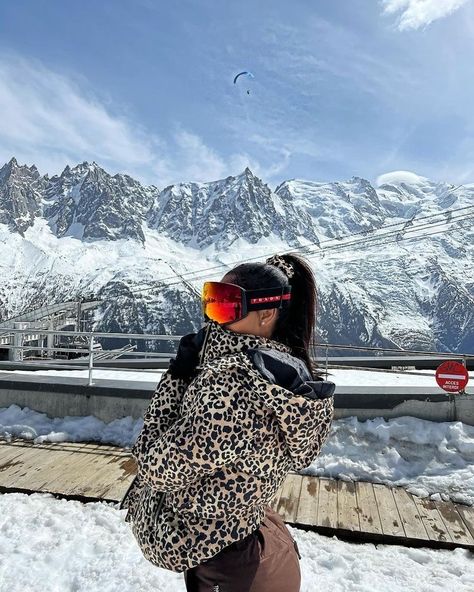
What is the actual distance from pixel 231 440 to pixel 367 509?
374 cm

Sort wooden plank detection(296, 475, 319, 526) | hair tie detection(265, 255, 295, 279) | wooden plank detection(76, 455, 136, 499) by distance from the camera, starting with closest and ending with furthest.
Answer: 1. hair tie detection(265, 255, 295, 279)
2. wooden plank detection(296, 475, 319, 526)
3. wooden plank detection(76, 455, 136, 499)

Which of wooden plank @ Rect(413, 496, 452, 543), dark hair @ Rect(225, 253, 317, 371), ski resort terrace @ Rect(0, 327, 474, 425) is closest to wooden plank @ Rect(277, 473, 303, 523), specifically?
wooden plank @ Rect(413, 496, 452, 543)

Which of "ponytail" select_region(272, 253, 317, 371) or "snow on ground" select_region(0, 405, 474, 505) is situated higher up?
"ponytail" select_region(272, 253, 317, 371)

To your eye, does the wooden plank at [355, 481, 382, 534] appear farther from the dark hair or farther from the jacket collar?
the jacket collar

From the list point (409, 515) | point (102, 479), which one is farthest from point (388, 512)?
point (102, 479)

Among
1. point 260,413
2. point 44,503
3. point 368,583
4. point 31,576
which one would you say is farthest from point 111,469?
point 260,413

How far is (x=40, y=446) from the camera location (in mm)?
6246

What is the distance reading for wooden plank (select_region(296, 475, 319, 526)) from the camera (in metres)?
4.30

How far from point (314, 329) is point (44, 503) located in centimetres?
404

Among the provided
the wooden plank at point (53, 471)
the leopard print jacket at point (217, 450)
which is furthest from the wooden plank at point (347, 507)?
the wooden plank at point (53, 471)

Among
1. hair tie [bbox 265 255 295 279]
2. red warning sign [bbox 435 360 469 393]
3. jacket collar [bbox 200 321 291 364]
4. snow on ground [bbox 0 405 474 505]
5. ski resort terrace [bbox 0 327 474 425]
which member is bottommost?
snow on ground [bbox 0 405 474 505]

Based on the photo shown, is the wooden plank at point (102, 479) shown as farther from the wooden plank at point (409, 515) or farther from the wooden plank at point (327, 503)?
the wooden plank at point (409, 515)

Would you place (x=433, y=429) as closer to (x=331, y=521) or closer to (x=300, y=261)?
(x=331, y=521)

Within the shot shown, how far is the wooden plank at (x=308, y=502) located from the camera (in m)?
4.30
